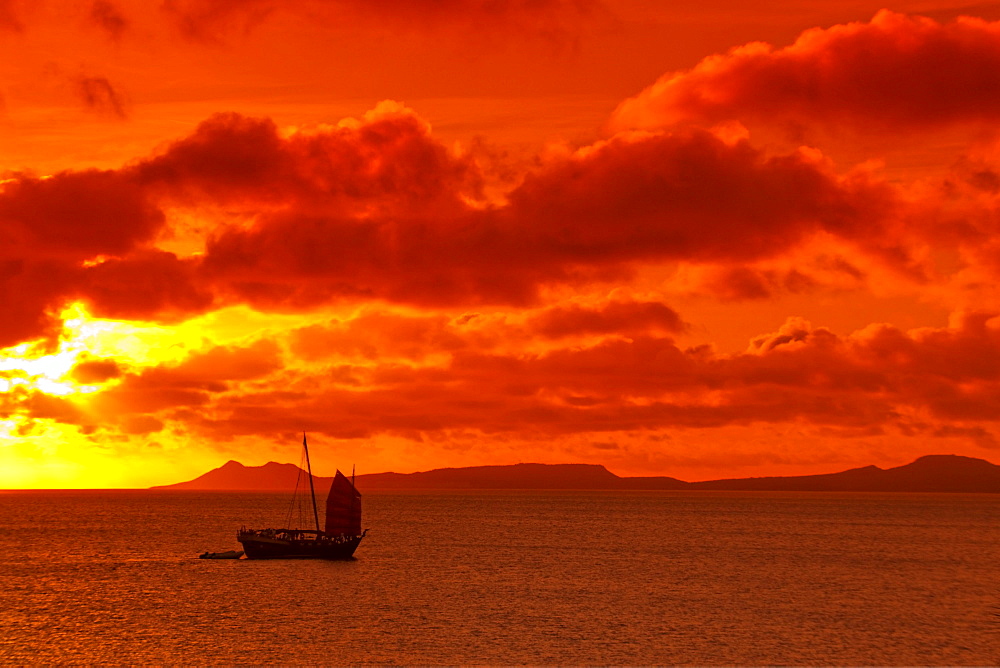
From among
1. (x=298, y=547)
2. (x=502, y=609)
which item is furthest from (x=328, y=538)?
(x=502, y=609)

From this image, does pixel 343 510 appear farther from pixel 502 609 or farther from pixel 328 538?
pixel 502 609

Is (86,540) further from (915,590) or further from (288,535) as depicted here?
(915,590)

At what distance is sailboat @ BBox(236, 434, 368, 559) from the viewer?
466 feet

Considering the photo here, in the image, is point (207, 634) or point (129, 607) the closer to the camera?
point (207, 634)

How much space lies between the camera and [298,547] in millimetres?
143250

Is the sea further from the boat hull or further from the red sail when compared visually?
the red sail

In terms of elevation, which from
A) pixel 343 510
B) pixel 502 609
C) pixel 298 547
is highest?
pixel 343 510

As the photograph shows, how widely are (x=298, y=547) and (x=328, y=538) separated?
4138mm

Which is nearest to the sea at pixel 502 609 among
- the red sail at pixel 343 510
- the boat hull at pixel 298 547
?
the boat hull at pixel 298 547

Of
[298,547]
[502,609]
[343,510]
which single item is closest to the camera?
[502,609]

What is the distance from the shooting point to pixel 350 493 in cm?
14388

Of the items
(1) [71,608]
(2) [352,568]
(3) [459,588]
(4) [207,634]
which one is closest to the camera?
(4) [207,634]

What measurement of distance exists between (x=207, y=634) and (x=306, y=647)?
9.94m

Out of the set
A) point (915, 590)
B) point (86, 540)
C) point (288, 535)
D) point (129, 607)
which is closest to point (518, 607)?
point (129, 607)
